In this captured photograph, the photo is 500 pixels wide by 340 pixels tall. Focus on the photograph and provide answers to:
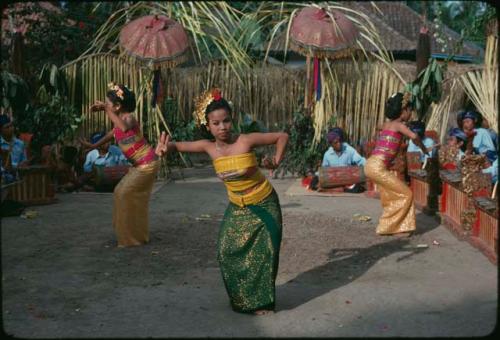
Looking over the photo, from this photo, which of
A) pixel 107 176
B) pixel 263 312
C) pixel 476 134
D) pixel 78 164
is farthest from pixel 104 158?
pixel 263 312

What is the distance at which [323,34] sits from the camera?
12.1 metres

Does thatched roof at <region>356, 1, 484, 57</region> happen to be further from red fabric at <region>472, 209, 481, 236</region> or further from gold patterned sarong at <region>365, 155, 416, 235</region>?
red fabric at <region>472, 209, 481, 236</region>

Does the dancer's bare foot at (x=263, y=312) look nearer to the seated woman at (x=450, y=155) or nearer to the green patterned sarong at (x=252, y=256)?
the green patterned sarong at (x=252, y=256)

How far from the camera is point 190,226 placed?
838 cm

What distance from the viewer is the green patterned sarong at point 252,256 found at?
4949 millimetres

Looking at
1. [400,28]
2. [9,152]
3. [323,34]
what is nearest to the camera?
[9,152]

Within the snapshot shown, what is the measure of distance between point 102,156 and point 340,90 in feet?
15.7

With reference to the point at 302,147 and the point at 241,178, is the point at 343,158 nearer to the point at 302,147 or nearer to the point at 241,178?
the point at 302,147

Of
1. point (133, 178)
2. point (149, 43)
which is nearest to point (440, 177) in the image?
point (133, 178)

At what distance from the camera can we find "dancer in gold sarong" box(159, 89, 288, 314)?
16.3 ft

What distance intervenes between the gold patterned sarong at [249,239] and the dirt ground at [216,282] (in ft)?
0.50

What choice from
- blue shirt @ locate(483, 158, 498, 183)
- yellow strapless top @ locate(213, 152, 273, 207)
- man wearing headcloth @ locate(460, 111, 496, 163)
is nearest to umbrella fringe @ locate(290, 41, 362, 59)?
man wearing headcloth @ locate(460, 111, 496, 163)

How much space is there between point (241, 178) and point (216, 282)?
123 cm

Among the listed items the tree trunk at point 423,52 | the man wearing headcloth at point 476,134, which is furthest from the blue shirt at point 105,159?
the tree trunk at point 423,52
